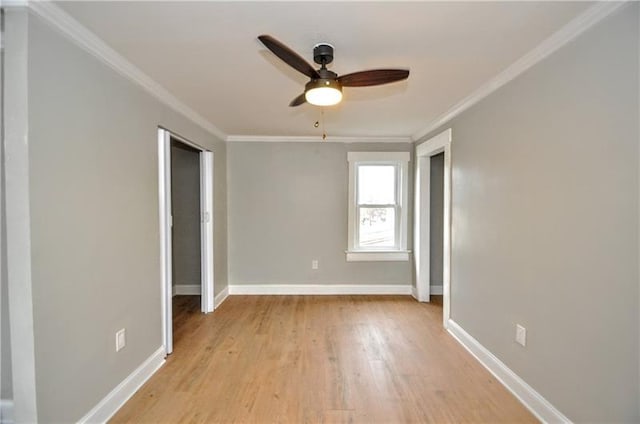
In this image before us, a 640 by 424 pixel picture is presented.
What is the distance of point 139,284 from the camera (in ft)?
8.05

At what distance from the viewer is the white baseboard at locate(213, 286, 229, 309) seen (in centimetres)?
420

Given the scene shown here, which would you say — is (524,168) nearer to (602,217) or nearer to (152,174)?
(602,217)

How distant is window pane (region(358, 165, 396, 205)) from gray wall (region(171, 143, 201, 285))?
2.49 metres

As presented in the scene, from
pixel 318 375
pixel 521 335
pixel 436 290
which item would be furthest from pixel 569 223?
pixel 436 290

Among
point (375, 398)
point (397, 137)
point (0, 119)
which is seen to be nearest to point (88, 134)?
point (0, 119)

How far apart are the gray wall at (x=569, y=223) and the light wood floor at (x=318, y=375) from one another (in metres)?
0.45

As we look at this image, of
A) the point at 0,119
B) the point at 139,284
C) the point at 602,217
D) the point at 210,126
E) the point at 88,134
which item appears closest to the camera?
the point at 0,119

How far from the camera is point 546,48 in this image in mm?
1949

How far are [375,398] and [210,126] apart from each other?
340 centimetres

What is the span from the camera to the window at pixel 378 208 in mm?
4766

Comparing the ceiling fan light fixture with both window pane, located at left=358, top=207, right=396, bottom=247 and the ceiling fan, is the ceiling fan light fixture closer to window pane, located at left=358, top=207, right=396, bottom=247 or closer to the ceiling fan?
the ceiling fan

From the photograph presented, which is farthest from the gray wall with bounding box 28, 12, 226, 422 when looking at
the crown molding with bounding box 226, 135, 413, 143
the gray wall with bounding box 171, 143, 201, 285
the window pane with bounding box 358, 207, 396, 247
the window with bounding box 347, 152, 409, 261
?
the window pane with bounding box 358, 207, 396, 247

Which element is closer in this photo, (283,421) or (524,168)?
(283,421)

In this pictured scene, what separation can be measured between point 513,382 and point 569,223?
1266 mm
